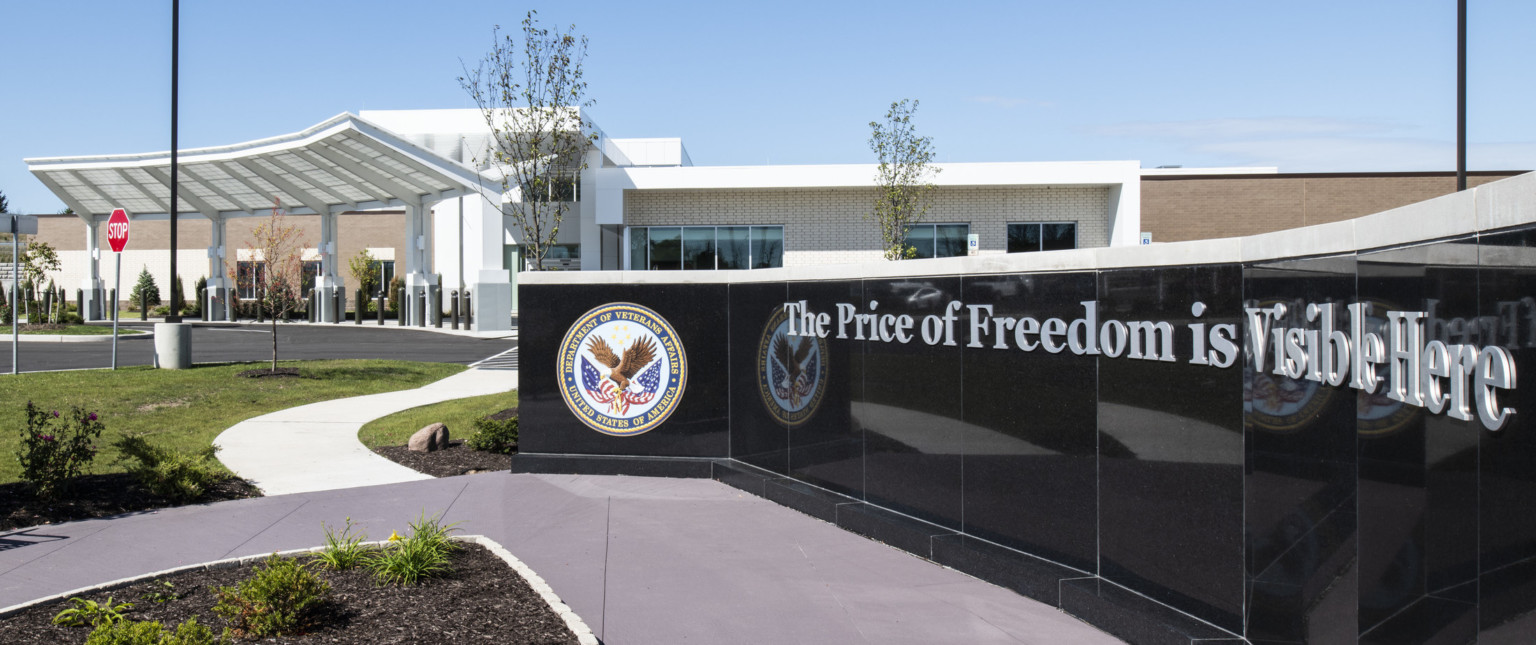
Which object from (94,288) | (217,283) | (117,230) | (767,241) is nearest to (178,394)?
(117,230)

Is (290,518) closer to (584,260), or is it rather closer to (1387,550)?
(1387,550)

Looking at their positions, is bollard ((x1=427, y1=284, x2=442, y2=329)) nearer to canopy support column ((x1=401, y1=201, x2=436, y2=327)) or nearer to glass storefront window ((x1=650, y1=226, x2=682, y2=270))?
canopy support column ((x1=401, y1=201, x2=436, y2=327))

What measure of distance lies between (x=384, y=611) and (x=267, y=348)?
24775mm

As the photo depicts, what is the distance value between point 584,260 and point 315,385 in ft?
61.8

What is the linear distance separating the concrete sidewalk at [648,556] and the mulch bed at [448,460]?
0.53 m

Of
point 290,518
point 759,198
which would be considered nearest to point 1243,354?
point 290,518

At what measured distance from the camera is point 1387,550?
3.76 metres

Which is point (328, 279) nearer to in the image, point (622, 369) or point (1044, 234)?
point (1044, 234)

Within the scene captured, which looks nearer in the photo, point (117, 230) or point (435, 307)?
point (117, 230)

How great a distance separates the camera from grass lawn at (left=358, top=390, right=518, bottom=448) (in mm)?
12438

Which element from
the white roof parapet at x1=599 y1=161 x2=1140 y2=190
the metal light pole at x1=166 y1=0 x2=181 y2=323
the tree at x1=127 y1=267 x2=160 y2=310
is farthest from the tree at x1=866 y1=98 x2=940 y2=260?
the tree at x1=127 y1=267 x2=160 y2=310

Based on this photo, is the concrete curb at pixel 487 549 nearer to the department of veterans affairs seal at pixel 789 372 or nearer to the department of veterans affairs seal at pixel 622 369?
the department of veterans affairs seal at pixel 789 372

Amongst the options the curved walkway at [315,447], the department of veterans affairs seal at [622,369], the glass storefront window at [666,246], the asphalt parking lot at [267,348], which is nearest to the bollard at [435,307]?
the asphalt parking lot at [267,348]

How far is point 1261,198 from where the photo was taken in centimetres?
4400
